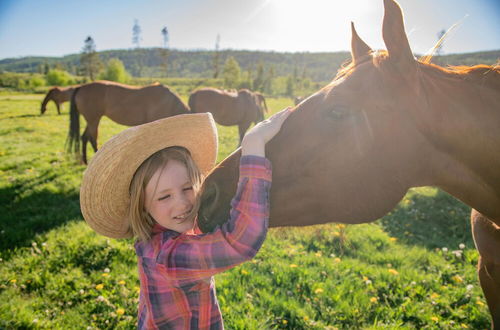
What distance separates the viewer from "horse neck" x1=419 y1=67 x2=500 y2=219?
1.69m

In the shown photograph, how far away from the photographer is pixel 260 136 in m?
1.48

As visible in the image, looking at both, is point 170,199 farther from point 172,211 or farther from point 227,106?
point 227,106

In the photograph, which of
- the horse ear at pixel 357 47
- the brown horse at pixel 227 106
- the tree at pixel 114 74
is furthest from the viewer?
the tree at pixel 114 74

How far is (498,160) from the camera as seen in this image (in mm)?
1707

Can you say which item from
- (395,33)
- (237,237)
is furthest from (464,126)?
(237,237)

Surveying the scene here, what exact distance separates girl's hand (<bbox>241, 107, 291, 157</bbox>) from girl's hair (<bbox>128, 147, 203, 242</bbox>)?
1.30 ft

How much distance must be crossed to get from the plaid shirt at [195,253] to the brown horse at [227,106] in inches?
433

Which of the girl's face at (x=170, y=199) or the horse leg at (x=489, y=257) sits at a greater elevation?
the girl's face at (x=170, y=199)

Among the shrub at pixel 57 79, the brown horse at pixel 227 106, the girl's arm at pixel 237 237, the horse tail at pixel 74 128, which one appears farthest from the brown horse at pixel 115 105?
the shrub at pixel 57 79

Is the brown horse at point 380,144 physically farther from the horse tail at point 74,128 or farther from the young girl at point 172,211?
the horse tail at point 74,128

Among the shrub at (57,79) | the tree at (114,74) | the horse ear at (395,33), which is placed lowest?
the horse ear at (395,33)

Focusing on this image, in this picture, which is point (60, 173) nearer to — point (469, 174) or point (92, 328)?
point (92, 328)

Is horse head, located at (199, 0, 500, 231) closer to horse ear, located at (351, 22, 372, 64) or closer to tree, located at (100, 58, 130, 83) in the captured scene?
horse ear, located at (351, 22, 372, 64)

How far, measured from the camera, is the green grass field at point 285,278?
3.04 metres
